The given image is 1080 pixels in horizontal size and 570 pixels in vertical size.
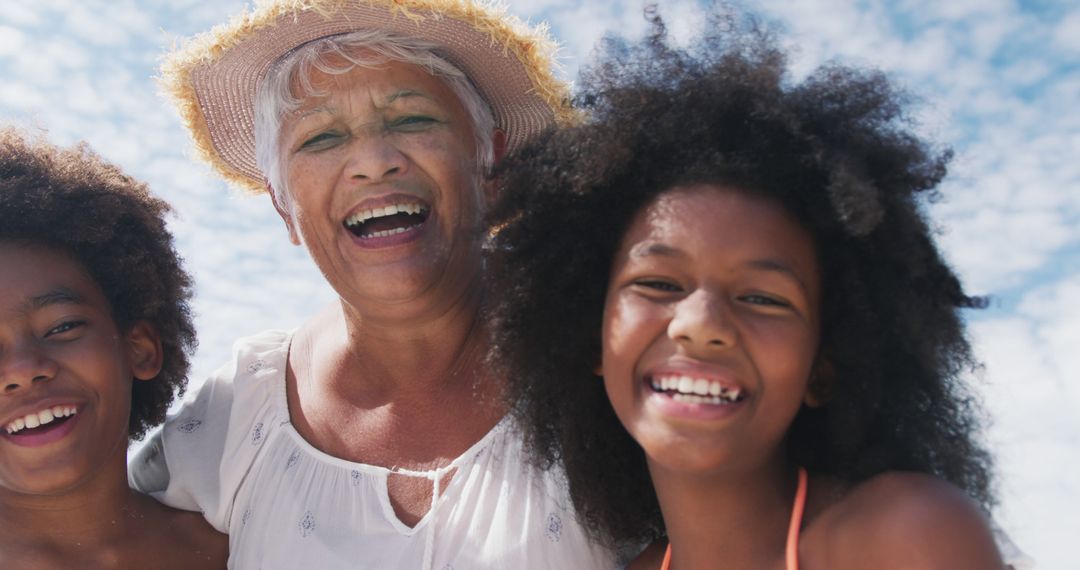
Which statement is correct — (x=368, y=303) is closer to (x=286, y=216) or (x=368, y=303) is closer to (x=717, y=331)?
(x=286, y=216)

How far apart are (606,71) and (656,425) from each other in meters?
1.01

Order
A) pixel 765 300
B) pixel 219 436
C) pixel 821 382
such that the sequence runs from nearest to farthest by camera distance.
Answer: pixel 765 300, pixel 821 382, pixel 219 436

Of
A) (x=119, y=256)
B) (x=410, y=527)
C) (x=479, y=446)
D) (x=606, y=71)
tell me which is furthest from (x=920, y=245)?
(x=119, y=256)

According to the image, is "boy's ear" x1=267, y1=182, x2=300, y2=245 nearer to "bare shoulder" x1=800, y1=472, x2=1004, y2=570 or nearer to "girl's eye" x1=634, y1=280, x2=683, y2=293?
"girl's eye" x1=634, y1=280, x2=683, y2=293

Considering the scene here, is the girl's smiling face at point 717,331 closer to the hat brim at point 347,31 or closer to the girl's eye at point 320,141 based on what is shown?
the hat brim at point 347,31

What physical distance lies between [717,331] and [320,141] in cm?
169

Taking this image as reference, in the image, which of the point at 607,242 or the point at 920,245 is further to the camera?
the point at 607,242

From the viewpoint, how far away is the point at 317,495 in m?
3.48

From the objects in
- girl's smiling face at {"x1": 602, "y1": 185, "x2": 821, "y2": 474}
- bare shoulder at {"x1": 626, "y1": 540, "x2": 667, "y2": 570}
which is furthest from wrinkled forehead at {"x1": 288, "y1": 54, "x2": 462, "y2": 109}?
bare shoulder at {"x1": 626, "y1": 540, "x2": 667, "y2": 570}

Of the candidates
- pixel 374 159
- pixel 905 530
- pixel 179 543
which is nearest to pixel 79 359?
pixel 179 543

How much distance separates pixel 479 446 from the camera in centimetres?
338

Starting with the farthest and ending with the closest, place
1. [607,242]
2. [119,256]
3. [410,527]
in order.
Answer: [119,256], [410,527], [607,242]

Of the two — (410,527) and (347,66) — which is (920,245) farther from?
(347,66)

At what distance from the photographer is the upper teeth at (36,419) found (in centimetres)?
354
